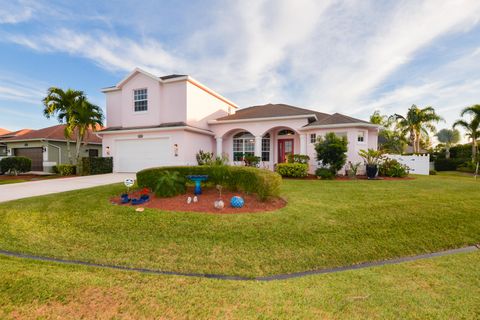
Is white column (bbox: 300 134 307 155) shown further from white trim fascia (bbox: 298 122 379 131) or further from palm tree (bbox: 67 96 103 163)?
Result: palm tree (bbox: 67 96 103 163)

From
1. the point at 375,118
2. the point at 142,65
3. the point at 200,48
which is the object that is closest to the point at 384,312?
the point at 200,48

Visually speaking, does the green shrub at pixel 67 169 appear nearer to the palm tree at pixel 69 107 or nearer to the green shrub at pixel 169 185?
the palm tree at pixel 69 107

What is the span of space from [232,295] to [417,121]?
3175 centimetres

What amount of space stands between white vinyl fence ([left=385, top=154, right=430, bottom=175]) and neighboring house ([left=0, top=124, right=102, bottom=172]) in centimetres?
2485

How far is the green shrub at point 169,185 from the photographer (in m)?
6.69

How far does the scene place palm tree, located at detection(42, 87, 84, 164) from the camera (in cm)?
1477

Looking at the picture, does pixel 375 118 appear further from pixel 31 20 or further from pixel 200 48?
pixel 31 20

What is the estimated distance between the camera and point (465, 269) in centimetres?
353

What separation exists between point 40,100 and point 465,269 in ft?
71.5

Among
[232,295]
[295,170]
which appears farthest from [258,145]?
[232,295]

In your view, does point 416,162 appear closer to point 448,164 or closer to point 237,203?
point 448,164

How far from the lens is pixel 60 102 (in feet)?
49.3

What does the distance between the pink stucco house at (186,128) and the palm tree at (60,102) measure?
88.1 inches

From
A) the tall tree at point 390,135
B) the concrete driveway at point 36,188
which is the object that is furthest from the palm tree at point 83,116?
the tall tree at point 390,135
